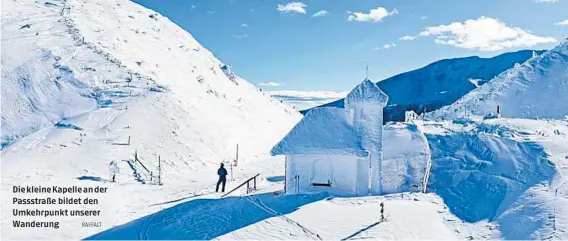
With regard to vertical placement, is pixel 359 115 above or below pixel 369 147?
above

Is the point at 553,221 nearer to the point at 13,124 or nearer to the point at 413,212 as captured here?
the point at 413,212

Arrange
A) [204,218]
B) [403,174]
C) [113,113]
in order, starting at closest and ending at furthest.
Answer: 1. [204,218]
2. [403,174]
3. [113,113]

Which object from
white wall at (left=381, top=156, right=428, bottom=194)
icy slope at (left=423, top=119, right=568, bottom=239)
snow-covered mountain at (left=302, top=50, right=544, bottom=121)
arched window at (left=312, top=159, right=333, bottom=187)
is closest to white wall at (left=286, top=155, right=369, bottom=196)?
arched window at (left=312, top=159, right=333, bottom=187)

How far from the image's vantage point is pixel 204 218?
62.9 ft

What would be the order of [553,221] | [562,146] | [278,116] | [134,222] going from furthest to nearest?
[278,116], [562,146], [134,222], [553,221]

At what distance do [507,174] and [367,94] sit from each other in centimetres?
751

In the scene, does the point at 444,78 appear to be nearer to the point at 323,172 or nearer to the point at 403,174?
the point at 403,174

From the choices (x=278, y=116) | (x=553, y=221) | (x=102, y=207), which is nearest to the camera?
(x=553, y=221)

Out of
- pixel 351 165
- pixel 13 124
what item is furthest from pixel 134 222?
pixel 13 124

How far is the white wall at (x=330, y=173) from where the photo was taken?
22.7 meters

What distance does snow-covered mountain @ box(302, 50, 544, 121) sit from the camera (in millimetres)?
120812

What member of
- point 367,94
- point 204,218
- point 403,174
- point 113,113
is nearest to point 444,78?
point 113,113

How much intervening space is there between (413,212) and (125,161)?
1782cm

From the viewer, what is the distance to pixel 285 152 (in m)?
22.7
